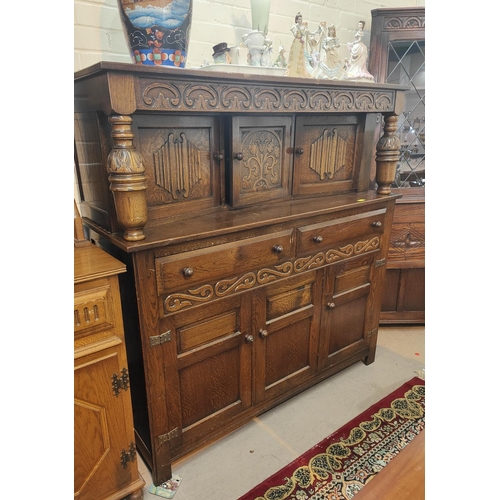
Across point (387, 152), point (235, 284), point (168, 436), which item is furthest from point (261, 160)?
point (168, 436)

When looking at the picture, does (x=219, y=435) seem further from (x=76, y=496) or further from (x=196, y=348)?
(x=76, y=496)

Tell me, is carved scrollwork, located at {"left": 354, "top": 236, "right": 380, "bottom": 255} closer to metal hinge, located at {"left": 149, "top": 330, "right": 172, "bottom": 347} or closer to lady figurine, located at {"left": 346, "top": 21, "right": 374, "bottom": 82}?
lady figurine, located at {"left": 346, "top": 21, "right": 374, "bottom": 82}

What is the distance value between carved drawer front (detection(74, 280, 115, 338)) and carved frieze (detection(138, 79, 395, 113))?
0.58m

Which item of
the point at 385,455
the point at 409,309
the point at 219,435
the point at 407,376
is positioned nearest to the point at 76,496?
the point at 219,435

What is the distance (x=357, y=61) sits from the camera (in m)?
1.81

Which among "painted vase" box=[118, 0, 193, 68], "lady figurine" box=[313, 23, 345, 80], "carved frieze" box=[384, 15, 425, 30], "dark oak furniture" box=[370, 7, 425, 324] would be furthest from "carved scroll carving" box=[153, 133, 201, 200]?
"carved frieze" box=[384, 15, 425, 30]

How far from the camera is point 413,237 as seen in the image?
8.04 feet

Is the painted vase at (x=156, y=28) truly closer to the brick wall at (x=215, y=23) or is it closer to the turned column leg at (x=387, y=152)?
the brick wall at (x=215, y=23)

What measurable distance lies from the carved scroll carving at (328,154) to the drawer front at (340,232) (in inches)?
11.8

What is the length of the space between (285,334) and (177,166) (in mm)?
905

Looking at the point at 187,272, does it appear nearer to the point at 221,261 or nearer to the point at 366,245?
the point at 221,261

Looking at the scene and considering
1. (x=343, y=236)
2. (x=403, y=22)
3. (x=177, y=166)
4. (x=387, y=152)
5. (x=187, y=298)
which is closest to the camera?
(x=187, y=298)

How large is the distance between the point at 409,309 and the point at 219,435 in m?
1.67

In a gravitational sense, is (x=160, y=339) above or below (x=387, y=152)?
below
